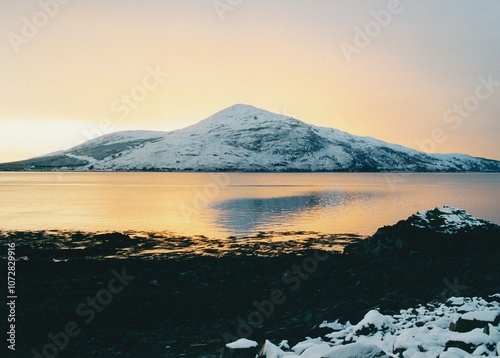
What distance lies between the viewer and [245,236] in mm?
36844

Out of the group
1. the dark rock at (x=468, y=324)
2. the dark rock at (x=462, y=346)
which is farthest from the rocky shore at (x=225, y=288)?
the dark rock at (x=462, y=346)

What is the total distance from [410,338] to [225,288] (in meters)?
10.1

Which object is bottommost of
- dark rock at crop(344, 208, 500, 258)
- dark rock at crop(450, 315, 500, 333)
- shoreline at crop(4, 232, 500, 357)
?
shoreline at crop(4, 232, 500, 357)

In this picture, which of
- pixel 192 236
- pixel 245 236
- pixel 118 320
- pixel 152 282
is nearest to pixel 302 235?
pixel 245 236

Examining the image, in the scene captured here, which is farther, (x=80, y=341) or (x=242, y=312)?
(x=242, y=312)

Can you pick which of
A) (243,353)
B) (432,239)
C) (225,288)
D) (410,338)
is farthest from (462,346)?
(432,239)

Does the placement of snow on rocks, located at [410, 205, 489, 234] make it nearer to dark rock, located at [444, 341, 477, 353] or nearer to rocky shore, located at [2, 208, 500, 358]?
rocky shore, located at [2, 208, 500, 358]

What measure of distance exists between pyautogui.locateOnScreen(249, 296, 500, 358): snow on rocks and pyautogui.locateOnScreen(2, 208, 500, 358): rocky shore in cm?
96

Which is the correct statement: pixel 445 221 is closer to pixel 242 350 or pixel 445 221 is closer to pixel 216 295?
pixel 216 295

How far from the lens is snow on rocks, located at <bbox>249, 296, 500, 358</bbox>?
29.6 ft

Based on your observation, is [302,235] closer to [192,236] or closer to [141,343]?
[192,236]

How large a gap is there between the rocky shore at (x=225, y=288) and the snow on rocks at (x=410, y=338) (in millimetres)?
958

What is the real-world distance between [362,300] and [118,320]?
866 cm

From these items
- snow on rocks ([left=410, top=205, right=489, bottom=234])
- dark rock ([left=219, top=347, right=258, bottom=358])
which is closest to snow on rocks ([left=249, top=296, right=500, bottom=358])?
dark rock ([left=219, top=347, right=258, bottom=358])
